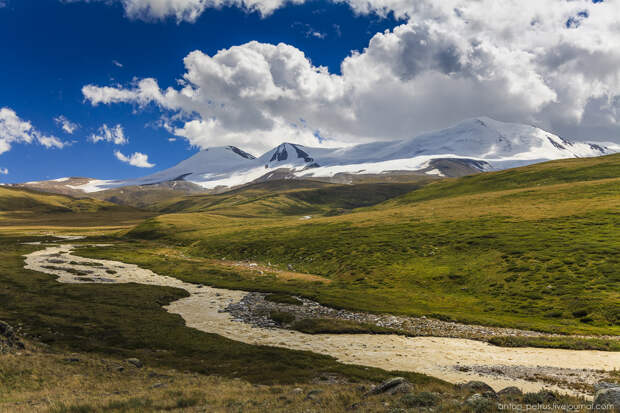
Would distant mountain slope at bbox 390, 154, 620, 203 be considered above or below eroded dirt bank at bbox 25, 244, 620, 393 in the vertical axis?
above

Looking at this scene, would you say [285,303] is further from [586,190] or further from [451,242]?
[586,190]

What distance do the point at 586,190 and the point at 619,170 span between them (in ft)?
202

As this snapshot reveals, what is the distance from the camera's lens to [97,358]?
26.9 m

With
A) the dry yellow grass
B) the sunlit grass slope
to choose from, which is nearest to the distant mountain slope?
the sunlit grass slope

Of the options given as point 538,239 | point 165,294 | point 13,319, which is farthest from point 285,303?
point 538,239

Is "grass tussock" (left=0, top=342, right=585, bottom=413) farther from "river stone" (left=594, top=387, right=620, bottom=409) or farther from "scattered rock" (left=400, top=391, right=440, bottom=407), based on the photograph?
"river stone" (left=594, top=387, right=620, bottom=409)

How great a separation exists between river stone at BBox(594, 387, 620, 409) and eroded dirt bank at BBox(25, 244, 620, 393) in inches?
369

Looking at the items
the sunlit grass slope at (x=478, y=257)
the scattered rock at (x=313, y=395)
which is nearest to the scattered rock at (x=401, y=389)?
the scattered rock at (x=313, y=395)

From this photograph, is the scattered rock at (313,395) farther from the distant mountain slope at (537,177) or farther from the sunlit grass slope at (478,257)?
the distant mountain slope at (537,177)

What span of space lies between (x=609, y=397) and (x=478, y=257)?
54.6 meters

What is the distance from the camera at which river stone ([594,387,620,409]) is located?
12.6 metres

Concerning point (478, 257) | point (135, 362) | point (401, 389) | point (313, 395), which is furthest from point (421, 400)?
point (478, 257)

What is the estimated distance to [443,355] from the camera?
30.1 m

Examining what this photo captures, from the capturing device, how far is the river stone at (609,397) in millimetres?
12591
